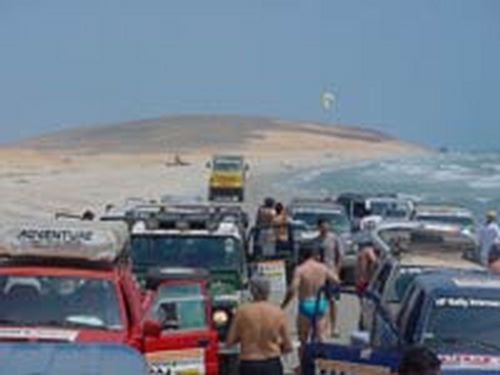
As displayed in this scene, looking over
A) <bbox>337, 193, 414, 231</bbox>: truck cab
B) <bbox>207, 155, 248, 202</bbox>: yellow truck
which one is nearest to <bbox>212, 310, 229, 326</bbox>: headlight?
<bbox>337, 193, 414, 231</bbox>: truck cab

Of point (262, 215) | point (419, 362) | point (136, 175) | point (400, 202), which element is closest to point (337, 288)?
point (419, 362)

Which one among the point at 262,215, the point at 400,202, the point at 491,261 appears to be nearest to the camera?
the point at 491,261

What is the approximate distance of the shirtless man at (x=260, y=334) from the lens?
1213cm

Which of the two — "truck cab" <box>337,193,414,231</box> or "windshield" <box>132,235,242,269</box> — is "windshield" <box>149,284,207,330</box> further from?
"truck cab" <box>337,193,414,231</box>

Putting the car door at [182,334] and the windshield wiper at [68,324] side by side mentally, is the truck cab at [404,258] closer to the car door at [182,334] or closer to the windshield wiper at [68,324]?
the car door at [182,334]

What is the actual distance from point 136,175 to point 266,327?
9295cm

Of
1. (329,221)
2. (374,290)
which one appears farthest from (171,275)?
(329,221)

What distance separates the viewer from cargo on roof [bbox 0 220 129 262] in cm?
1343

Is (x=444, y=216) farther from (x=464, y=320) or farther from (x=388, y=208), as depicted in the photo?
(x=464, y=320)

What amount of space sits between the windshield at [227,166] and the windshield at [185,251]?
46711 millimetres

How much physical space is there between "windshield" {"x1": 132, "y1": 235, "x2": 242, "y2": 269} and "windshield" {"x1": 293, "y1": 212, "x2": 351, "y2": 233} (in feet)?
40.6

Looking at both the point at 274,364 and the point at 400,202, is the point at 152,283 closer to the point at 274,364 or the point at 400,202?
the point at 274,364

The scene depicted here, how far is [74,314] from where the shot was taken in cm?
1185

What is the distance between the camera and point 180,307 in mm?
12969
